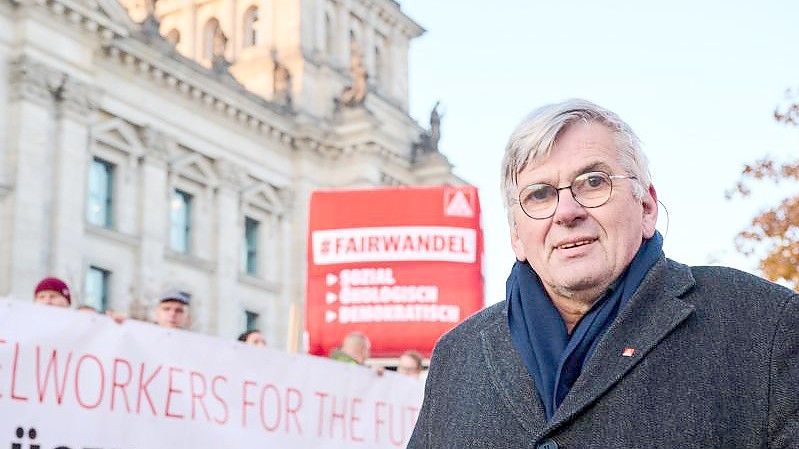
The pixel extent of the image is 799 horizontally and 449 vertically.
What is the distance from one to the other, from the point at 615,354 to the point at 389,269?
8.20 m

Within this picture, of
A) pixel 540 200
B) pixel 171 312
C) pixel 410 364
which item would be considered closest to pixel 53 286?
pixel 171 312

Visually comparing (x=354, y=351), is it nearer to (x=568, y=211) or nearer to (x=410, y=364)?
(x=410, y=364)

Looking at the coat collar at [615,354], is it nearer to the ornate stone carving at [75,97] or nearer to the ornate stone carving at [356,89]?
the ornate stone carving at [75,97]

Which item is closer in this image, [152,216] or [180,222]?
[152,216]

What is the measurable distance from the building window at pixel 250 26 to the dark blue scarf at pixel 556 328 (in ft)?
133

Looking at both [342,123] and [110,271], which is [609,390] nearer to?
[110,271]

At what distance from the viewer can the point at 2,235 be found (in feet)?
84.1

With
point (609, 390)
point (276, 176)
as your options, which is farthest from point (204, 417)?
point (276, 176)

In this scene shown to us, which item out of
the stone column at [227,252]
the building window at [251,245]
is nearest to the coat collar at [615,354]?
the stone column at [227,252]

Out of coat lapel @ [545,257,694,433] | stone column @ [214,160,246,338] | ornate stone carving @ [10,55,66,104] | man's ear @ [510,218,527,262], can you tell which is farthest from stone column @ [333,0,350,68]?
coat lapel @ [545,257,694,433]

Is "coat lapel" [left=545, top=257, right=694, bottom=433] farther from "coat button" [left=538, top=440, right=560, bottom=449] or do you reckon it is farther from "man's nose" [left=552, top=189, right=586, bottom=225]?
"man's nose" [left=552, top=189, right=586, bottom=225]

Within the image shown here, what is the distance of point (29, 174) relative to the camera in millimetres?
26094

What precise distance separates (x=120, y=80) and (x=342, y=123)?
1004 centimetres

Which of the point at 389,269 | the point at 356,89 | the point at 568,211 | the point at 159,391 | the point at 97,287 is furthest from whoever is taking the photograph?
the point at 356,89
